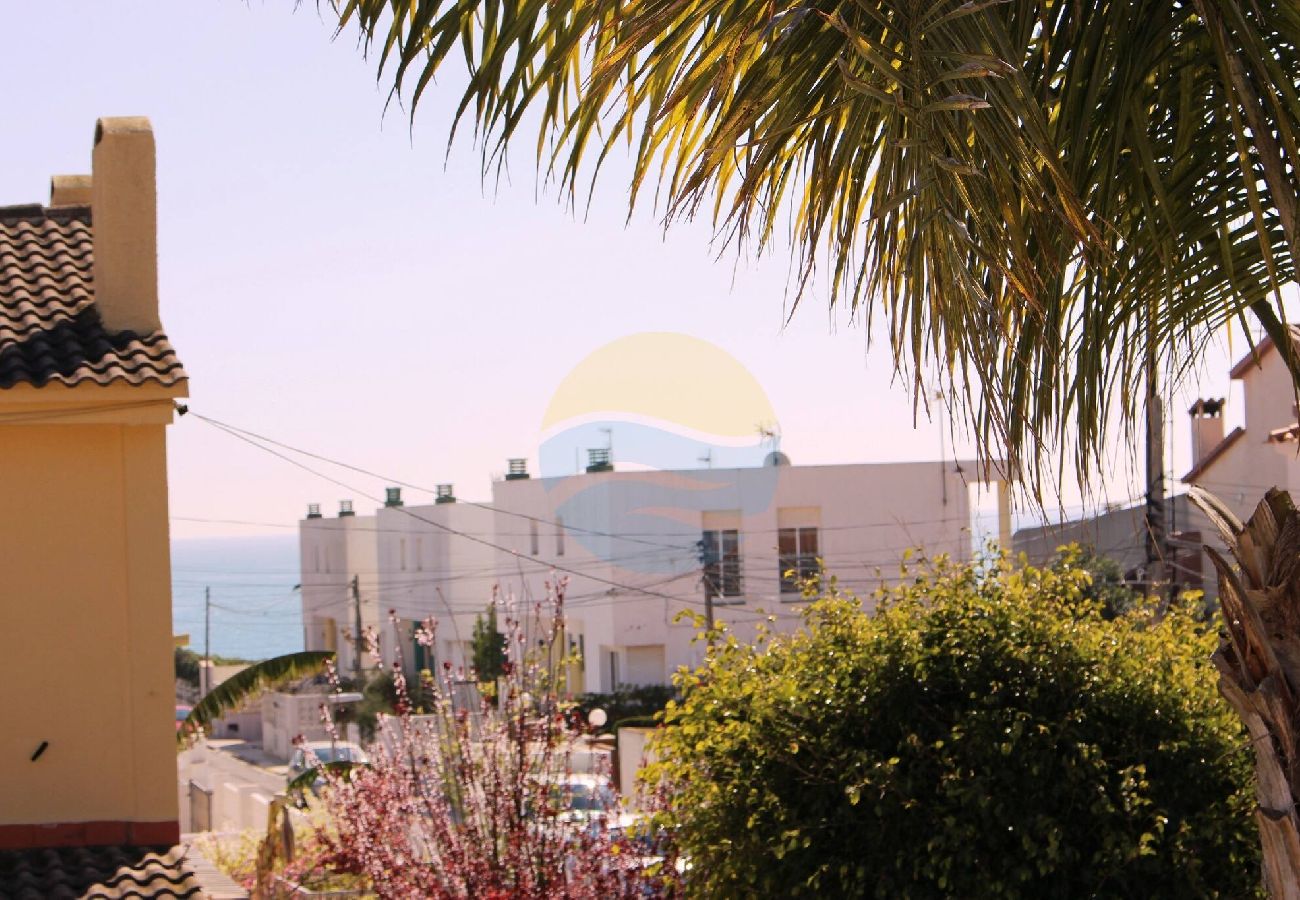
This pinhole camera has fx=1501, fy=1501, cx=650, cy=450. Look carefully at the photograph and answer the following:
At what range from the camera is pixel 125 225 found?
1147 cm

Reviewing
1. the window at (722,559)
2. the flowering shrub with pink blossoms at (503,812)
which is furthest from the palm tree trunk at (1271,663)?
the window at (722,559)

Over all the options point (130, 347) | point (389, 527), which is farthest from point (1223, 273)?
point (389, 527)

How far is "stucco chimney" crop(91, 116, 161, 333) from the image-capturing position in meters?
11.3

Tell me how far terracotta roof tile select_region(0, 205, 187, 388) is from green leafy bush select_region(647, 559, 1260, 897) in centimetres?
476

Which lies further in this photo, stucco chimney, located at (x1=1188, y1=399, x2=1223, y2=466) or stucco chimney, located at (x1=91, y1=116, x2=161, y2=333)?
stucco chimney, located at (x1=1188, y1=399, x2=1223, y2=466)

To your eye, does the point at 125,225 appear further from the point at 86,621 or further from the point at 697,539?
the point at 697,539

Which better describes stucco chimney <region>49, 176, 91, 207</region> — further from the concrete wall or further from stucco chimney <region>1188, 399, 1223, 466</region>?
the concrete wall

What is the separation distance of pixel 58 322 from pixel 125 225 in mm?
941

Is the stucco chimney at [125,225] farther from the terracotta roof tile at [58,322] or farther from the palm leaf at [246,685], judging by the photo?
the palm leaf at [246,685]

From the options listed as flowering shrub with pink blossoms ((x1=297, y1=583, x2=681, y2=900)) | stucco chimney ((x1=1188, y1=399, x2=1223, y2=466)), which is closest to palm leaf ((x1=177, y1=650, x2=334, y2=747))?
flowering shrub with pink blossoms ((x1=297, y1=583, x2=681, y2=900))

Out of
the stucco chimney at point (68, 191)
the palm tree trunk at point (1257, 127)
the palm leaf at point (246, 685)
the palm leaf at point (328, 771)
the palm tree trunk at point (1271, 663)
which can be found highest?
the stucco chimney at point (68, 191)

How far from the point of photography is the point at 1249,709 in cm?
368

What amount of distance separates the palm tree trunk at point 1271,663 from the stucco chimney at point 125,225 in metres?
9.24

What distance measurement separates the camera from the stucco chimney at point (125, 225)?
37.1 ft
